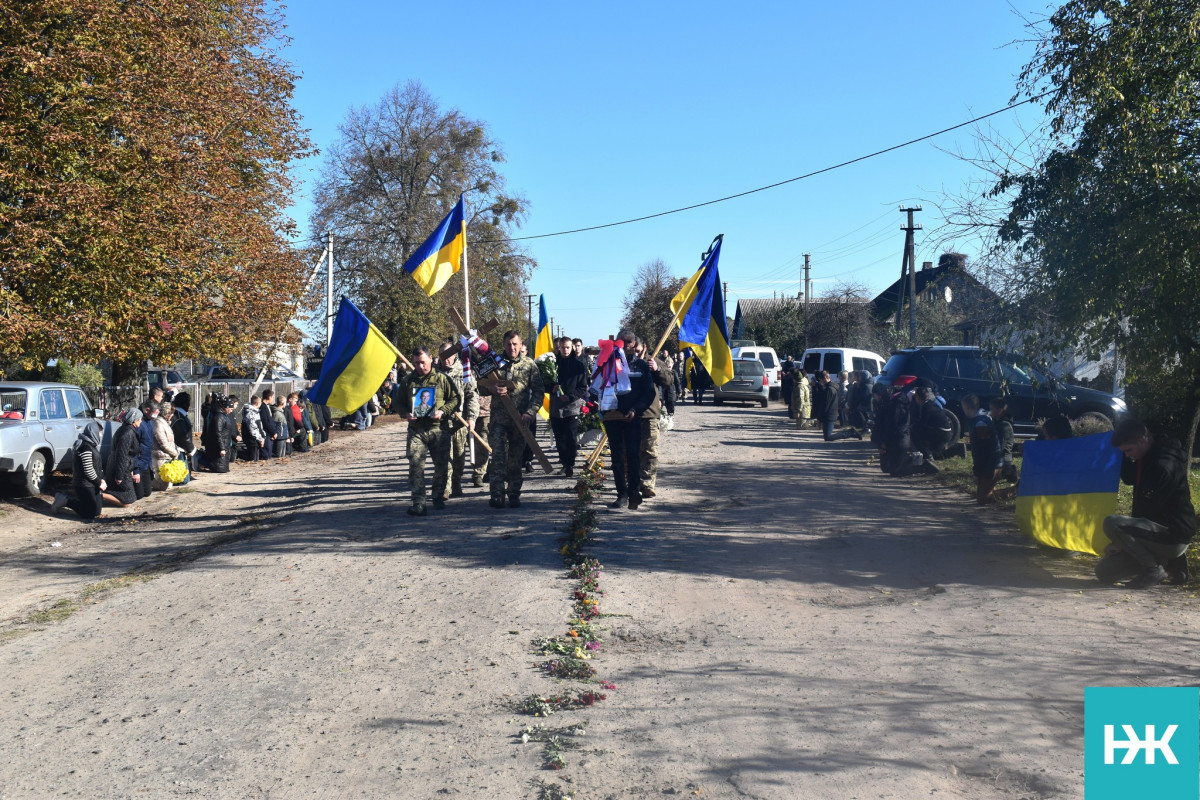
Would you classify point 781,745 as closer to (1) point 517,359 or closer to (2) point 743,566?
(2) point 743,566

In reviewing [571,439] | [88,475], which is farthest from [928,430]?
[88,475]

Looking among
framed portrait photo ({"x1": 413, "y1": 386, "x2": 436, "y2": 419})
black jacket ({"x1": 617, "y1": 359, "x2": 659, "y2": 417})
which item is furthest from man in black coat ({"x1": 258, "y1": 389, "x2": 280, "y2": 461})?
black jacket ({"x1": 617, "y1": 359, "x2": 659, "y2": 417})

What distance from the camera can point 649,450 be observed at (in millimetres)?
11164

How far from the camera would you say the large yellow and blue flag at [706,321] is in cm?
1267

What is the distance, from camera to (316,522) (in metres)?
11.2

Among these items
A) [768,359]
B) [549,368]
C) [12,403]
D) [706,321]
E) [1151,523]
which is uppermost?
[768,359]

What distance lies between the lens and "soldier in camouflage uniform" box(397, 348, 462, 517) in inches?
429

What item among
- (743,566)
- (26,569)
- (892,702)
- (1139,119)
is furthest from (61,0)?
(892,702)

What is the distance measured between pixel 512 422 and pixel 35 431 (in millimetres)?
8095

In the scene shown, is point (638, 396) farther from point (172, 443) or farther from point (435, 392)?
point (172, 443)

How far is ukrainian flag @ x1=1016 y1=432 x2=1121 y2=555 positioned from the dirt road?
1.22 feet

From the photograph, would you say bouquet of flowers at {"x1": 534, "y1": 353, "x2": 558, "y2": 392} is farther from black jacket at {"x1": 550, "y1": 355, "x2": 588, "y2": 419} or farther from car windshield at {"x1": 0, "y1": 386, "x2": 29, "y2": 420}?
car windshield at {"x1": 0, "y1": 386, "x2": 29, "y2": 420}

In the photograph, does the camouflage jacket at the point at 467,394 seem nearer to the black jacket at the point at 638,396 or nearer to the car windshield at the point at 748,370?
the black jacket at the point at 638,396

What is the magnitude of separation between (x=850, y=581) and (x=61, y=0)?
13.3 metres
